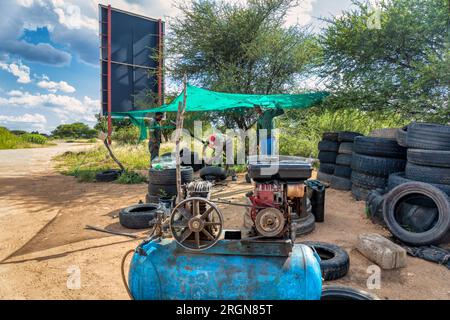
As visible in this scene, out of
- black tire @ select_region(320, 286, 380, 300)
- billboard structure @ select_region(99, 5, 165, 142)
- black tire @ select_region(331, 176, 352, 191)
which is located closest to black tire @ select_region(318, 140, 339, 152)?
black tire @ select_region(331, 176, 352, 191)

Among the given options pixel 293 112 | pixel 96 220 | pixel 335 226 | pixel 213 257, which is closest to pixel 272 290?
pixel 213 257

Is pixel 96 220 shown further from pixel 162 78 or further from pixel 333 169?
pixel 162 78

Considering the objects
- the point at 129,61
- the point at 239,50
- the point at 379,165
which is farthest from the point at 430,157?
the point at 129,61

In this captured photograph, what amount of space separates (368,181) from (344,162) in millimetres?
1403

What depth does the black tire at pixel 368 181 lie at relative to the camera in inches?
254

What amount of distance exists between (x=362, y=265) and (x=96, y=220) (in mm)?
4641

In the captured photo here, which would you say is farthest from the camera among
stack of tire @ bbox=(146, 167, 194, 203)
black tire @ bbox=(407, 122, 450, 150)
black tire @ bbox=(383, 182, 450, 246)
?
stack of tire @ bbox=(146, 167, 194, 203)

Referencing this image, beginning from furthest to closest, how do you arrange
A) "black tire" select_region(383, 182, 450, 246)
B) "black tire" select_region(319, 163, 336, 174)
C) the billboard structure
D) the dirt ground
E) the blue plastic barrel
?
the billboard structure < "black tire" select_region(319, 163, 336, 174) < "black tire" select_region(383, 182, 450, 246) < the dirt ground < the blue plastic barrel

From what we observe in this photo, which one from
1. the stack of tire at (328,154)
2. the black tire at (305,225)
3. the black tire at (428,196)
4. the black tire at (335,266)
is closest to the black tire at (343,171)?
the stack of tire at (328,154)

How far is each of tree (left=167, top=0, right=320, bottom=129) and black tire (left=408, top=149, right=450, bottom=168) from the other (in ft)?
26.5

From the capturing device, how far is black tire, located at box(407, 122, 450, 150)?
5.14 m

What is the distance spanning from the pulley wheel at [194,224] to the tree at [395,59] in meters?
7.50

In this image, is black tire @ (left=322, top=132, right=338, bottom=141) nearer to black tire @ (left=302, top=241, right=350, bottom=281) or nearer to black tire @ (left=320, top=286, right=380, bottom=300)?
black tire @ (left=302, top=241, right=350, bottom=281)

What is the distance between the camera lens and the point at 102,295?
3.14 m
